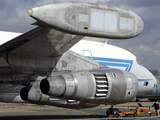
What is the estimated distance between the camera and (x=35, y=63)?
12.0 metres

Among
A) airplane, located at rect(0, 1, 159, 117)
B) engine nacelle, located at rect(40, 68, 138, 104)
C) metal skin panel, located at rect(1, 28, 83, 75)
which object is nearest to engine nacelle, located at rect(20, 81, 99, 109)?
→ airplane, located at rect(0, 1, 159, 117)

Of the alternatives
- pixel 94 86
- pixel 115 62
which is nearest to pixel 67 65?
pixel 94 86

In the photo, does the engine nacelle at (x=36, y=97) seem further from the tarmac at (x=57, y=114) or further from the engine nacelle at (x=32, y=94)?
the tarmac at (x=57, y=114)

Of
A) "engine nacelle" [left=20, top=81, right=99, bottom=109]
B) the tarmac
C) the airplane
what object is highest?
the airplane

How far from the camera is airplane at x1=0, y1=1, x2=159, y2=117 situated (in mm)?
6793

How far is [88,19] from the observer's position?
6.61 meters

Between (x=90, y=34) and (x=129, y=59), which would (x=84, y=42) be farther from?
(x=90, y=34)

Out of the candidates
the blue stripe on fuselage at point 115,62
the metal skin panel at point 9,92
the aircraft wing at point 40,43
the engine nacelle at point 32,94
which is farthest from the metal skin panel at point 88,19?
the blue stripe on fuselage at point 115,62

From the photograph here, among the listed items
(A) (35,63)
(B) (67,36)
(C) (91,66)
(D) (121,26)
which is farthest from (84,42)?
(D) (121,26)

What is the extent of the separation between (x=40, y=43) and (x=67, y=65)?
9.86ft

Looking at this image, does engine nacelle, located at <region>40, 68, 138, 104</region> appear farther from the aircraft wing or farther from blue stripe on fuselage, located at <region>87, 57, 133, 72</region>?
blue stripe on fuselage, located at <region>87, 57, 133, 72</region>

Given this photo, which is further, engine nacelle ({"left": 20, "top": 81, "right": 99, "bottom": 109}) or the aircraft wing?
engine nacelle ({"left": 20, "top": 81, "right": 99, "bottom": 109})

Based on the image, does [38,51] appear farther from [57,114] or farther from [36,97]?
[57,114]

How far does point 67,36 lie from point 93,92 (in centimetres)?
297
